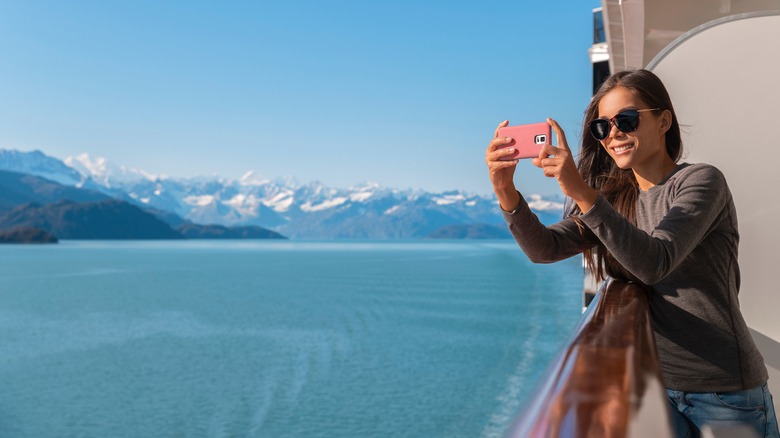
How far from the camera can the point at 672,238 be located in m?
1.38

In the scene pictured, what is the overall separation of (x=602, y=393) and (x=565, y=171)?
0.84m

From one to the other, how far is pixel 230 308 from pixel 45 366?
15.7 meters

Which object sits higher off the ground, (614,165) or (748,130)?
(748,130)

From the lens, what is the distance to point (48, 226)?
172500 millimetres

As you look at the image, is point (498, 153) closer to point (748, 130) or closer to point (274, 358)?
point (748, 130)

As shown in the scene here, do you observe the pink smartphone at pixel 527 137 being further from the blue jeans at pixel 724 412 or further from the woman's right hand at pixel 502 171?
the blue jeans at pixel 724 412

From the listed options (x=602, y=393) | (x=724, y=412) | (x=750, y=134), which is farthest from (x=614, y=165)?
(x=602, y=393)

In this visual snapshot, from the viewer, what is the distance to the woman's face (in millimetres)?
1641

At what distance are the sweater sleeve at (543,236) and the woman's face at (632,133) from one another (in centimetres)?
26

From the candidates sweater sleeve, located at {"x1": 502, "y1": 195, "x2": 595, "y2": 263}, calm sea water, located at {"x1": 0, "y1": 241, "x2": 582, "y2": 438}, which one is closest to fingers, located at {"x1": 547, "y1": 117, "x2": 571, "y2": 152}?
sweater sleeve, located at {"x1": 502, "y1": 195, "x2": 595, "y2": 263}

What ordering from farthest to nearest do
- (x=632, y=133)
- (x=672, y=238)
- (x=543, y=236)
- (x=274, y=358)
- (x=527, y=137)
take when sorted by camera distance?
(x=274, y=358)
(x=543, y=236)
(x=632, y=133)
(x=527, y=137)
(x=672, y=238)

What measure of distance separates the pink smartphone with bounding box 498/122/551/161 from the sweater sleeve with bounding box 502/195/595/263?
0.28 m

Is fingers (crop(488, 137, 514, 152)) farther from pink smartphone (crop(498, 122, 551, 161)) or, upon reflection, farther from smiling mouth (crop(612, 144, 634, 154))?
smiling mouth (crop(612, 144, 634, 154))

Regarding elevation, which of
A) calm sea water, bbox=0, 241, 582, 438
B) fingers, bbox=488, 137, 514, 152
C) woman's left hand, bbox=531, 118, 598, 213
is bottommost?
calm sea water, bbox=0, 241, 582, 438
